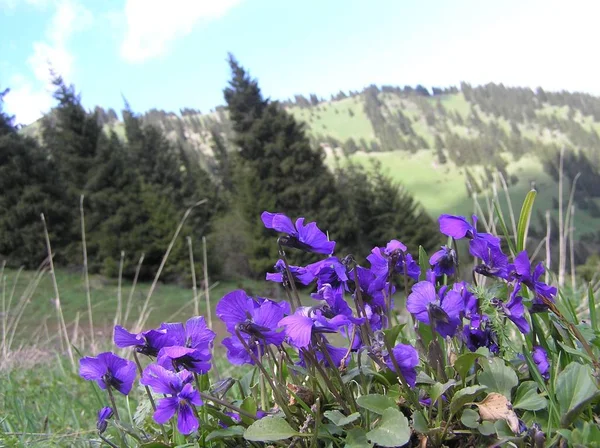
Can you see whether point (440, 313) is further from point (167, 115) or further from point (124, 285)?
point (167, 115)

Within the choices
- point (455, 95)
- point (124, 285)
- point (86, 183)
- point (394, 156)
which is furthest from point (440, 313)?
point (455, 95)

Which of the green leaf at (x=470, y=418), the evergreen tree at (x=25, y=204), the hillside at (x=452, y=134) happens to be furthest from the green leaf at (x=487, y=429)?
the hillside at (x=452, y=134)

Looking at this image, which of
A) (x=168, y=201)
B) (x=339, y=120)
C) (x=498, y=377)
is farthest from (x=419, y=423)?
(x=339, y=120)

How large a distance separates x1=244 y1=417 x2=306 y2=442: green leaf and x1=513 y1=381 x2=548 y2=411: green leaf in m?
0.37

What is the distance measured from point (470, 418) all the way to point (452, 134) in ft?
469

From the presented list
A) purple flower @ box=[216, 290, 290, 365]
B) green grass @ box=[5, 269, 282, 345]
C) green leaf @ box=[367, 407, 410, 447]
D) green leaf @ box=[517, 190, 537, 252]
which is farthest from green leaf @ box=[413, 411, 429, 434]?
green grass @ box=[5, 269, 282, 345]

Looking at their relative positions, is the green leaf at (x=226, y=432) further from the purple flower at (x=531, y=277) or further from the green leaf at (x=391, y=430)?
the purple flower at (x=531, y=277)

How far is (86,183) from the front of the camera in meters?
30.0

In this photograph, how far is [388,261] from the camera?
1.04 m

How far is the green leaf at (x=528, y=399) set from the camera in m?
0.88

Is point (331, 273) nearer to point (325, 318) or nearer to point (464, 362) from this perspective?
point (325, 318)

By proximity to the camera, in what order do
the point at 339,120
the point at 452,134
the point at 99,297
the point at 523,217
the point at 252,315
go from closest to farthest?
the point at 252,315, the point at 523,217, the point at 99,297, the point at 452,134, the point at 339,120

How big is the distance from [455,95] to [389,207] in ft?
478

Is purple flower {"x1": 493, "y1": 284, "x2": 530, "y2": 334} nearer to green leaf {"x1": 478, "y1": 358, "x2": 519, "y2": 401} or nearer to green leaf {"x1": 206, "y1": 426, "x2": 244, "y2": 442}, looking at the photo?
green leaf {"x1": 478, "y1": 358, "x2": 519, "y2": 401}
